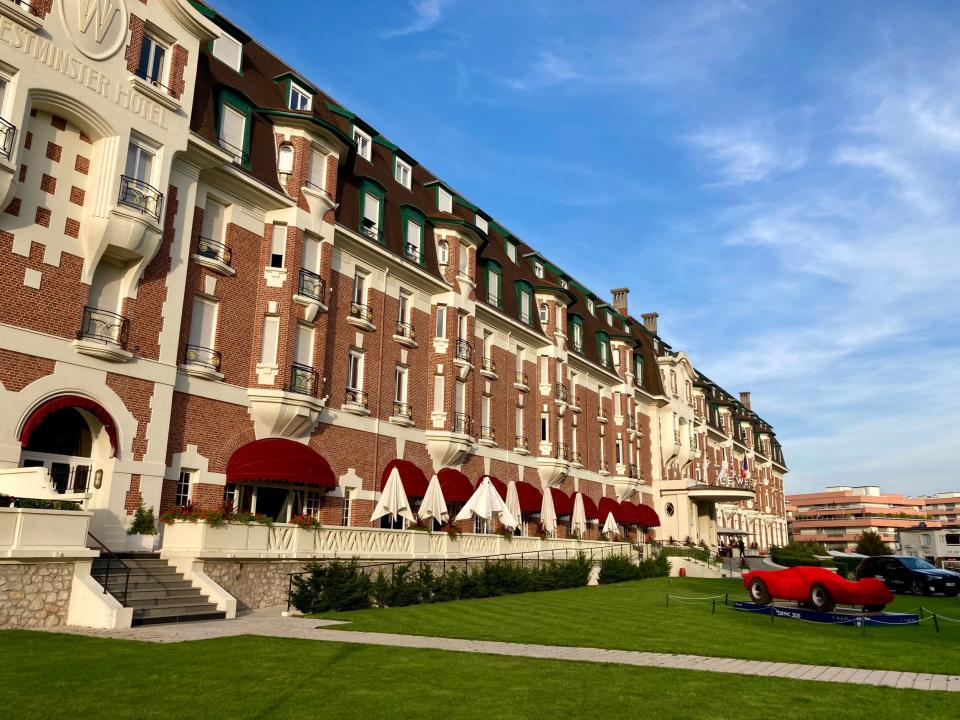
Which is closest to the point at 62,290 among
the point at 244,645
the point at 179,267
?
the point at 179,267

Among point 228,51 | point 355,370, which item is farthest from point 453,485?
point 228,51

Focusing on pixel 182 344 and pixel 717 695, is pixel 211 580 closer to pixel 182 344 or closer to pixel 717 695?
pixel 182 344

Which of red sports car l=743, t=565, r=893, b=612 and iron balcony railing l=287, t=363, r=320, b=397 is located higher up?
iron balcony railing l=287, t=363, r=320, b=397

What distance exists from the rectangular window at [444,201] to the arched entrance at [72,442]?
20770 millimetres

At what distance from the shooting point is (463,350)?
34031 millimetres

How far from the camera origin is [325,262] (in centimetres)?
2666

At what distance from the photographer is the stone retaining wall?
14.8 meters

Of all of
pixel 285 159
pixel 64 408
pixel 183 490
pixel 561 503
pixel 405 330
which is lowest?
pixel 183 490

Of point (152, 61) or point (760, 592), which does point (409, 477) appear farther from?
point (152, 61)

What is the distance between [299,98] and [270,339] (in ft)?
33.0

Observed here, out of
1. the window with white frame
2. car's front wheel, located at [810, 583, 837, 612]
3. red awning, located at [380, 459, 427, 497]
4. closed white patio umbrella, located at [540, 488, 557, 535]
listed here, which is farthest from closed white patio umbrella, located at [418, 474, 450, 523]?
the window with white frame

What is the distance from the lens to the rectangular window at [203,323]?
74.8 feet

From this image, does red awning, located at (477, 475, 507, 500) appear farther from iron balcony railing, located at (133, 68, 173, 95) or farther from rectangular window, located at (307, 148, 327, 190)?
iron balcony railing, located at (133, 68, 173, 95)

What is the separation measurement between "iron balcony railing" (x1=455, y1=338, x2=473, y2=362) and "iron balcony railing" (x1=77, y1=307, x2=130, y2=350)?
636 inches
